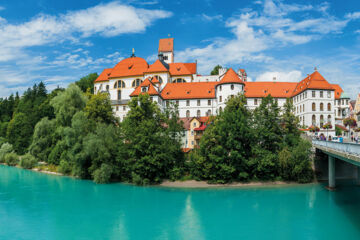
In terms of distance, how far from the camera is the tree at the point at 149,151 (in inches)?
1150

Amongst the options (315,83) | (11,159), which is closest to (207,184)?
(315,83)

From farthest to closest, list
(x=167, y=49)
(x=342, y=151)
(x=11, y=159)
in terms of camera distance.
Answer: (x=167, y=49), (x=11, y=159), (x=342, y=151)

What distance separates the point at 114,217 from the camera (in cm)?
2069

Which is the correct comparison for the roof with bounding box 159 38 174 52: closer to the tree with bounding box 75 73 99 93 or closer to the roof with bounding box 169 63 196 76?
the roof with bounding box 169 63 196 76

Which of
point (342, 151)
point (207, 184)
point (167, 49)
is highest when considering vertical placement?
point (167, 49)

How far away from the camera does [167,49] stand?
65.1m

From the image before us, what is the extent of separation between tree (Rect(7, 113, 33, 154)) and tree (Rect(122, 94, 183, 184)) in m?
23.8

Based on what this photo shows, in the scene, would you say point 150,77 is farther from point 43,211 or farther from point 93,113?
point 43,211

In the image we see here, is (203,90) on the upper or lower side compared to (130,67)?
lower

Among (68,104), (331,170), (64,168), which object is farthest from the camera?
(68,104)

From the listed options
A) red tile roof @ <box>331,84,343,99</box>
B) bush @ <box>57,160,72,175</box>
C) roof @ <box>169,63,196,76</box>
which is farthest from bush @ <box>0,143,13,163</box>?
red tile roof @ <box>331,84,343,99</box>

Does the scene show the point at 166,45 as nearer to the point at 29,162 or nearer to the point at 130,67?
the point at 130,67

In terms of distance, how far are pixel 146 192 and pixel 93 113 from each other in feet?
45.2

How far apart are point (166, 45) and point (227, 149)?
41413mm
